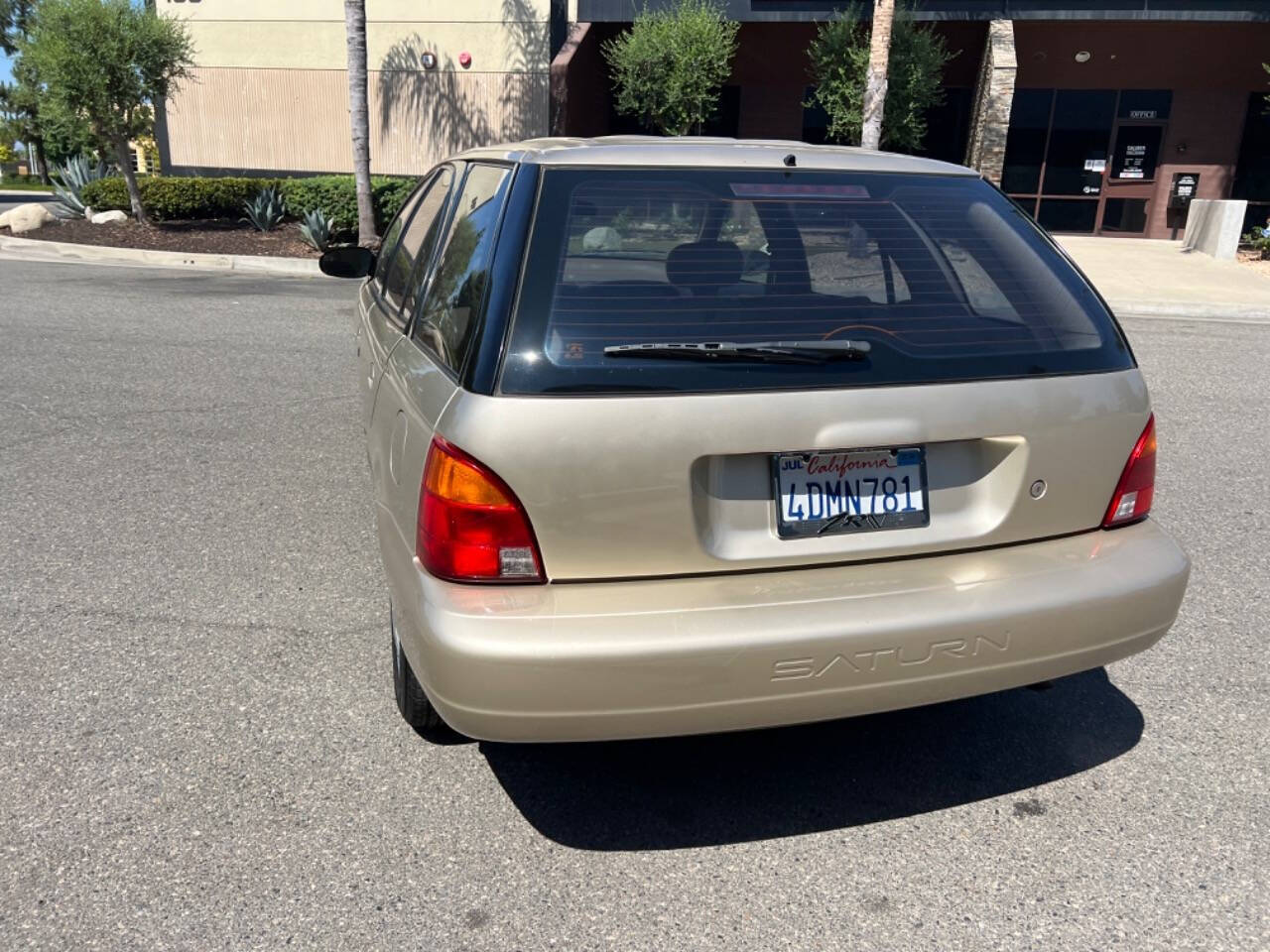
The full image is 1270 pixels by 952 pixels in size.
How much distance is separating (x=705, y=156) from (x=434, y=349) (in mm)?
903

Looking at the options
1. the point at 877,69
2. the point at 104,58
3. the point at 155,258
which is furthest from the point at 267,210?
the point at 877,69

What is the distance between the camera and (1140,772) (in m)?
2.90

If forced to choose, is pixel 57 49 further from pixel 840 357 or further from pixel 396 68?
pixel 840 357

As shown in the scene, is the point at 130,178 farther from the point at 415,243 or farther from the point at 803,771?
the point at 803,771

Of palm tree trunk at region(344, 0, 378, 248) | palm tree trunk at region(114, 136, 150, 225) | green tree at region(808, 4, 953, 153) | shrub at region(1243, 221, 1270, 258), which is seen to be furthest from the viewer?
green tree at region(808, 4, 953, 153)

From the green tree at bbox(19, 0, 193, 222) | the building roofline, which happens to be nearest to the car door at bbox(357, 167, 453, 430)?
the green tree at bbox(19, 0, 193, 222)

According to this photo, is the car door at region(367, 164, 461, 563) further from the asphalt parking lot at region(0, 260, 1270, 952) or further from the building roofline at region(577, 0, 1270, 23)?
the building roofline at region(577, 0, 1270, 23)

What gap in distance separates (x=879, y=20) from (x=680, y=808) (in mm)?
15721

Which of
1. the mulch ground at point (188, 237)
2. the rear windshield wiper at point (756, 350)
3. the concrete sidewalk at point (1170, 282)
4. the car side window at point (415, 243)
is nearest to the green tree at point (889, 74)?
the concrete sidewalk at point (1170, 282)

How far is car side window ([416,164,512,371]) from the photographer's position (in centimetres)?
246

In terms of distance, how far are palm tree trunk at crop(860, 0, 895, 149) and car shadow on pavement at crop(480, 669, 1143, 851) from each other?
1445cm

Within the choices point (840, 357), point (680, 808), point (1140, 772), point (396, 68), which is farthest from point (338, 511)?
point (396, 68)

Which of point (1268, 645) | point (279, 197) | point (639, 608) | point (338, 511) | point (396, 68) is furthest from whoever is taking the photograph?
point (396, 68)

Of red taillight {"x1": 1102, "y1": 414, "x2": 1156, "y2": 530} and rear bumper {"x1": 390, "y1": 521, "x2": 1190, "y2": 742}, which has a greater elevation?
red taillight {"x1": 1102, "y1": 414, "x2": 1156, "y2": 530}
